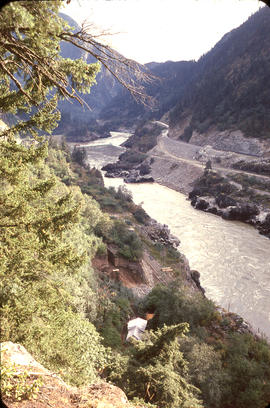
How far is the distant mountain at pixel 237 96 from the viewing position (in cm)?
7081

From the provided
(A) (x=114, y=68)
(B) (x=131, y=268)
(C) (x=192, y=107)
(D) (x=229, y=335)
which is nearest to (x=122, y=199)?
(B) (x=131, y=268)

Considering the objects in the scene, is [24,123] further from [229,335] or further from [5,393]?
[229,335]

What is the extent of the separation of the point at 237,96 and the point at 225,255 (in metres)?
77.2

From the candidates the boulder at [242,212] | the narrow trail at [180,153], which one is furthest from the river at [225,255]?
the narrow trail at [180,153]

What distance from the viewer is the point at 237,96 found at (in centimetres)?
8494

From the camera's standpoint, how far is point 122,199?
41281mm

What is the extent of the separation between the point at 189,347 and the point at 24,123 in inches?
472

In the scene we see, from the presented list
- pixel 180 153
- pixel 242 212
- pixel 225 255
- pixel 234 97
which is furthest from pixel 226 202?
pixel 234 97

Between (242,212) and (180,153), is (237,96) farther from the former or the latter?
(242,212)

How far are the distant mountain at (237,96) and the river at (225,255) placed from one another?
121 feet

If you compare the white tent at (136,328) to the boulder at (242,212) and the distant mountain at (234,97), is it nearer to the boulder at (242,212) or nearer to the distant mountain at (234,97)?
the boulder at (242,212)

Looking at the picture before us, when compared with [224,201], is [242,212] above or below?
below

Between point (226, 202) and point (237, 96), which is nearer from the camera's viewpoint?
point (226, 202)

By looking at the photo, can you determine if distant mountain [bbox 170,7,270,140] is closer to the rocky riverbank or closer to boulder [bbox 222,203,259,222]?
the rocky riverbank
